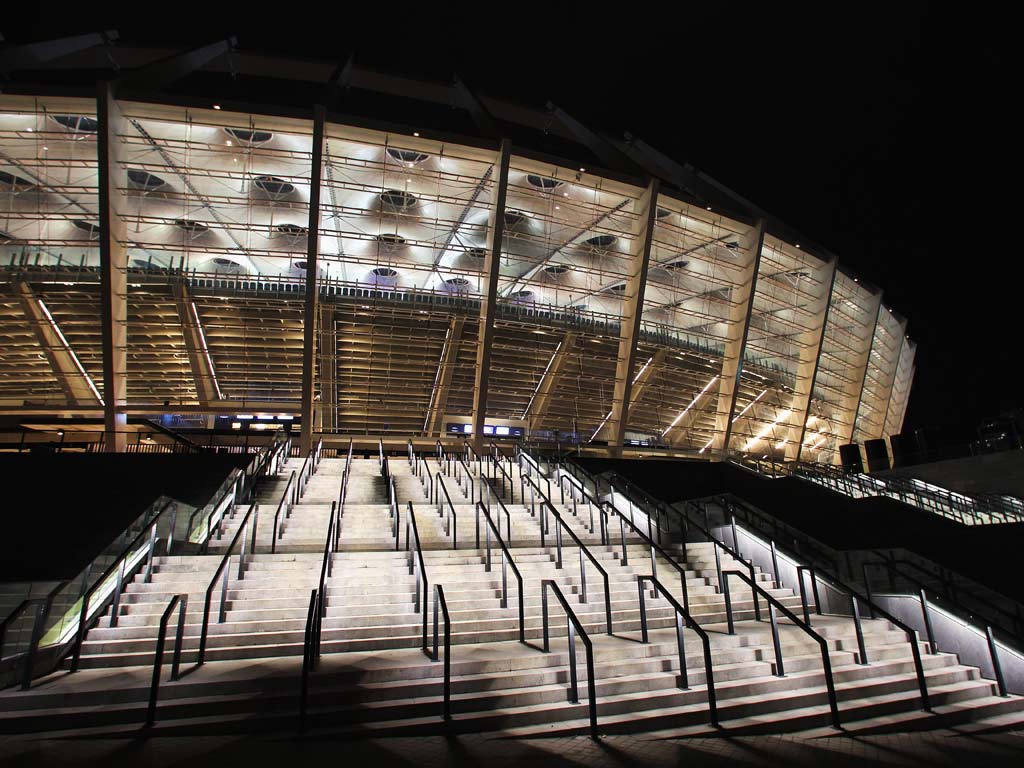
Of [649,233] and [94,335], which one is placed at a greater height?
[649,233]

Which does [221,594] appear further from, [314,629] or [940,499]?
[940,499]

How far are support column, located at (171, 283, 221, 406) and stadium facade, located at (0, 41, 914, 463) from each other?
0.28 feet

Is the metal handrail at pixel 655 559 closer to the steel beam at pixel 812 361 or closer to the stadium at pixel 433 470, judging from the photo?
the stadium at pixel 433 470

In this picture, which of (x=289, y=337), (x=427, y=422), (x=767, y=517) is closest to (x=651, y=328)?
(x=427, y=422)

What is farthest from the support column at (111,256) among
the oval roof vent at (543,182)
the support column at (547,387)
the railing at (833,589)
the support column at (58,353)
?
the railing at (833,589)

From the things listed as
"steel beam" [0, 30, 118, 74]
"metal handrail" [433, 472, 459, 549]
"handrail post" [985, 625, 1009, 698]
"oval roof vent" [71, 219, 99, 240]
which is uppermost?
"steel beam" [0, 30, 118, 74]

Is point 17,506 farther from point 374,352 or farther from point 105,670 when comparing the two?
point 374,352

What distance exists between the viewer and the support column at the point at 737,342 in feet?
86.6

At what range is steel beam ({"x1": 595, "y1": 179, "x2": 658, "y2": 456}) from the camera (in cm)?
2378

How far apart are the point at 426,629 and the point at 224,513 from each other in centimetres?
527

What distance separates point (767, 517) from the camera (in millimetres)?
9516

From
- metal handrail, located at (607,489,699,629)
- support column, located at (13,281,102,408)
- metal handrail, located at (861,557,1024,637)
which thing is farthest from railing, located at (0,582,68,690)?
support column, located at (13,281,102,408)

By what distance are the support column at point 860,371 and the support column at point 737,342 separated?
11955 millimetres

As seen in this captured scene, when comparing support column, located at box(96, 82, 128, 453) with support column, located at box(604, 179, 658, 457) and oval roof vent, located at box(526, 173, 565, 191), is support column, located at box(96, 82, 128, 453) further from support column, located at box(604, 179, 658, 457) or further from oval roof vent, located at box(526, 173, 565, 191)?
support column, located at box(604, 179, 658, 457)
